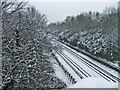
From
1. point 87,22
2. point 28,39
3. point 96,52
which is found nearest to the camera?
point 28,39

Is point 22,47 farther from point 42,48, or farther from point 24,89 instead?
point 24,89

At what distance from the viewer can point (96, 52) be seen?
21531mm

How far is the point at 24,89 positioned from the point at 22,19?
405 cm

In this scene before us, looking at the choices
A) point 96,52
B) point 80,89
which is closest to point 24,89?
point 80,89

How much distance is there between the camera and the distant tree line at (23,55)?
6543 millimetres

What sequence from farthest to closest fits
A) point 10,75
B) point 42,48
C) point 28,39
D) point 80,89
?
1. point 42,48
2. point 28,39
3. point 10,75
4. point 80,89

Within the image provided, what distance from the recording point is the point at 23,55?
7.19 meters

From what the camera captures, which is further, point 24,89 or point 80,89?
point 24,89

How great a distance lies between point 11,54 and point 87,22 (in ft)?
122

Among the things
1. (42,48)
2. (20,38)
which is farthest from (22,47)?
(42,48)

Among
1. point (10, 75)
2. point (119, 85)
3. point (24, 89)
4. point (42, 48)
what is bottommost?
point (24, 89)

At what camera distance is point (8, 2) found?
14.0 feet

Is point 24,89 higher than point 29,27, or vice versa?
point 29,27

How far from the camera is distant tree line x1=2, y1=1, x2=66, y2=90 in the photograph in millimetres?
6543
